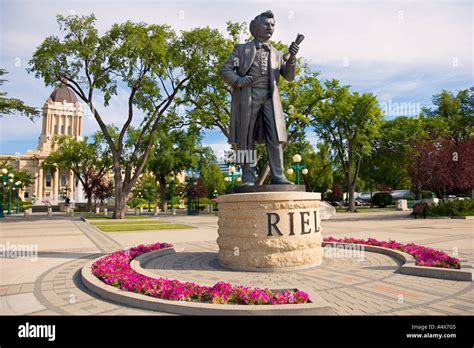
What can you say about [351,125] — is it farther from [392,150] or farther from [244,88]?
[244,88]

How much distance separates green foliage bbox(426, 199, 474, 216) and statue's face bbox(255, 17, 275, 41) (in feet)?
73.2

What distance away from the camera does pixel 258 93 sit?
7566 mm

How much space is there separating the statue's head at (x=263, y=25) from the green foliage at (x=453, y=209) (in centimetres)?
2231

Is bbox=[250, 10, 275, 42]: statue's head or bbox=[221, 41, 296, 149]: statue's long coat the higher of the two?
bbox=[250, 10, 275, 42]: statue's head

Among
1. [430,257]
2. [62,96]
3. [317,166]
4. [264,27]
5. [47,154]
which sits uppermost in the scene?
[62,96]

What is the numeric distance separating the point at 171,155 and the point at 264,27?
35280mm

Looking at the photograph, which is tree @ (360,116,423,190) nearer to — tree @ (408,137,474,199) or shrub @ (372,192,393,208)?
shrub @ (372,192,393,208)

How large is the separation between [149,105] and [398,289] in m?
24.0

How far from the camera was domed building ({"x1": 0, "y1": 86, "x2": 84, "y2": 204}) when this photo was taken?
270 feet

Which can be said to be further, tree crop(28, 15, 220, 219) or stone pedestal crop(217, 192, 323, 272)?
tree crop(28, 15, 220, 219)

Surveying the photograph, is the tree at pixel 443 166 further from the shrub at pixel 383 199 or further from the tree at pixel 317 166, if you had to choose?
the tree at pixel 317 166

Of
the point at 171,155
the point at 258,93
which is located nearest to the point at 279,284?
the point at 258,93

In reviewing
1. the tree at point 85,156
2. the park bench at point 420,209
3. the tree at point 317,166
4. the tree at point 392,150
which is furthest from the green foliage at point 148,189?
the park bench at point 420,209

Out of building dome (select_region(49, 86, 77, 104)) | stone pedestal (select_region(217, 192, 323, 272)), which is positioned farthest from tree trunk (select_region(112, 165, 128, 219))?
building dome (select_region(49, 86, 77, 104))
